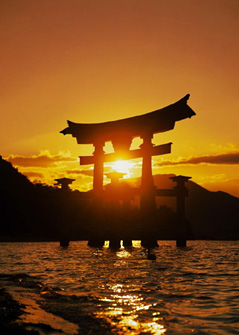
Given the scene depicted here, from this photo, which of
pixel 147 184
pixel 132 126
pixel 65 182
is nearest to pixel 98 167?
pixel 65 182

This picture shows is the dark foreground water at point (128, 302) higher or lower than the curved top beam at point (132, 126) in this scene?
lower

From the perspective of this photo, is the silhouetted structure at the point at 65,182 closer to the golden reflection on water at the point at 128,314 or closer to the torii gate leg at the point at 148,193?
the torii gate leg at the point at 148,193

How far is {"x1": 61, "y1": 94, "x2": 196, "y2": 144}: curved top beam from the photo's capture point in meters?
17.1

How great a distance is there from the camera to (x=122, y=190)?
20516 mm

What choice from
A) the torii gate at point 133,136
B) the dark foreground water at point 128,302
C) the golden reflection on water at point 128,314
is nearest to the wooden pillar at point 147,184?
the torii gate at point 133,136

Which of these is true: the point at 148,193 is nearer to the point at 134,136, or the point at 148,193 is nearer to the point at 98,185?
the point at 134,136

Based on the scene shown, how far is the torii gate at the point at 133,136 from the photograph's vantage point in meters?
17.4

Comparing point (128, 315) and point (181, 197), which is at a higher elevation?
point (181, 197)

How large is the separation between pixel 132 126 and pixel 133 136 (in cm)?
58

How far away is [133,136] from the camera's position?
1933cm

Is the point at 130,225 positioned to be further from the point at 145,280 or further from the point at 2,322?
the point at 2,322

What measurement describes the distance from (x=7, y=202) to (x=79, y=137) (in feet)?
69.6

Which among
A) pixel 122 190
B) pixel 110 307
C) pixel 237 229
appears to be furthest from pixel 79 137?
pixel 237 229

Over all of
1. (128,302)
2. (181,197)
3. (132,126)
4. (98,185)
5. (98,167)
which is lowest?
(128,302)
